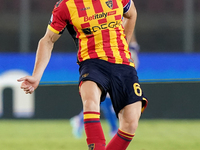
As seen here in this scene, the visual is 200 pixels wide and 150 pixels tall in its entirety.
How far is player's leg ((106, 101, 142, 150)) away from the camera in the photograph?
3.23 m

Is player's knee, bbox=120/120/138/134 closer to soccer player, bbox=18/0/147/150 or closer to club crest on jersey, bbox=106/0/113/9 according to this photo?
soccer player, bbox=18/0/147/150

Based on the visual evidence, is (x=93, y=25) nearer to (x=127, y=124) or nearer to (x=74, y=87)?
(x=127, y=124)

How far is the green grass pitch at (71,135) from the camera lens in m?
4.86

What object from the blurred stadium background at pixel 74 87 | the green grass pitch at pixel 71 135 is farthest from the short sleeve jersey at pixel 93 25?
the blurred stadium background at pixel 74 87

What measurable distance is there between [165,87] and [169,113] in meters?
0.44

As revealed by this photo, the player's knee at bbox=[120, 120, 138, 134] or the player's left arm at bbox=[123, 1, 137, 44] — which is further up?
the player's left arm at bbox=[123, 1, 137, 44]

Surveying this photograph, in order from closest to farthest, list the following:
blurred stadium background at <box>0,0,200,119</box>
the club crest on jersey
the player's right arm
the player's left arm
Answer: the player's right arm < the club crest on jersey < the player's left arm < blurred stadium background at <box>0,0,200,119</box>

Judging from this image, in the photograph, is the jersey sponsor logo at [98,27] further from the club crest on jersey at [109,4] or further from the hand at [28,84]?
the hand at [28,84]

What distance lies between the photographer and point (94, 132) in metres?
2.94

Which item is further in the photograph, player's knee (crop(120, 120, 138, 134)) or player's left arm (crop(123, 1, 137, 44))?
player's left arm (crop(123, 1, 137, 44))

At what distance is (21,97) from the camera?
7230 millimetres

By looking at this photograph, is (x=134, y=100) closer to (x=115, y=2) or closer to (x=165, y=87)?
(x=115, y=2)

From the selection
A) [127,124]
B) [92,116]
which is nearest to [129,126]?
[127,124]

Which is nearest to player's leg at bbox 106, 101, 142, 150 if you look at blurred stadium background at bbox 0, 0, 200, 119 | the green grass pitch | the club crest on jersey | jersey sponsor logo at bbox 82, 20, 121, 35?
jersey sponsor logo at bbox 82, 20, 121, 35
